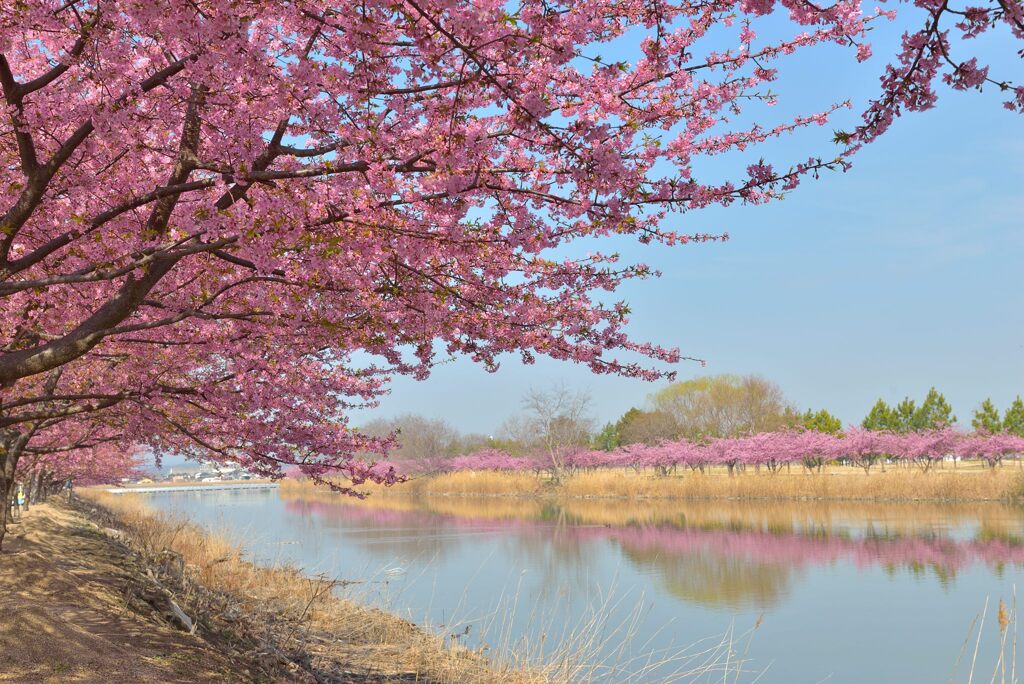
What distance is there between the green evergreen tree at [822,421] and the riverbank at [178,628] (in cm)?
6372

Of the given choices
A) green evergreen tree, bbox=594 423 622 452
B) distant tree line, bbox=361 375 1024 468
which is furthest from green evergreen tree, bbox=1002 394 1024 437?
green evergreen tree, bbox=594 423 622 452

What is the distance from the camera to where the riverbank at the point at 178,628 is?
18.7ft

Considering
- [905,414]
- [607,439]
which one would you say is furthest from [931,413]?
[607,439]

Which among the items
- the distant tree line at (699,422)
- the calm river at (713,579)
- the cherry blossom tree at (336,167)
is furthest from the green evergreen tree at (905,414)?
the cherry blossom tree at (336,167)

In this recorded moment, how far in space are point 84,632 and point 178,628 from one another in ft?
3.94

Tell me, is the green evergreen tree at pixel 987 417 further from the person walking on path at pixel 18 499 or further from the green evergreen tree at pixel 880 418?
the person walking on path at pixel 18 499

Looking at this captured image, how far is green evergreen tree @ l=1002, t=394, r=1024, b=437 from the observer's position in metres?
60.0

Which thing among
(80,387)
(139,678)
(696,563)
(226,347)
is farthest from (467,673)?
(696,563)

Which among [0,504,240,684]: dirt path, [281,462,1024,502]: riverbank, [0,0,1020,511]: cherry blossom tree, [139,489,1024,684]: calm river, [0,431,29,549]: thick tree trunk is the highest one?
[0,0,1020,511]: cherry blossom tree

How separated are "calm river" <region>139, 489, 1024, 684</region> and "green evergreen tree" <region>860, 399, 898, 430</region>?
39510 mm

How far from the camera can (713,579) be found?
16812 millimetres

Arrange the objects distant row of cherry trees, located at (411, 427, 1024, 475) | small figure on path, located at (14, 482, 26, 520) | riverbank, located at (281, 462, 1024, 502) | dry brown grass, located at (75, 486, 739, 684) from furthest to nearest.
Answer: distant row of cherry trees, located at (411, 427, 1024, 475)
riverbank, located at (281, 462, 1024, 502)
small figure on path, located at (14, 482, 26, 520)
dry brown grass, located at (75, 486, 739, 684)

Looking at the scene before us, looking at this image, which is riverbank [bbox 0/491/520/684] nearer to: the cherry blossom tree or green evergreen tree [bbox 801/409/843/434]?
the cherry blossom tree

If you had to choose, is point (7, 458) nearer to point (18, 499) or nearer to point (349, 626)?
point (349, 626)
